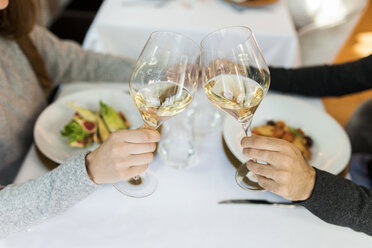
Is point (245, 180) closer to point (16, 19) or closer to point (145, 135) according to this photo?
point (145, 135)

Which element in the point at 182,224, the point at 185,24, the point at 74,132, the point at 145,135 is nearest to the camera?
the point at 145,135

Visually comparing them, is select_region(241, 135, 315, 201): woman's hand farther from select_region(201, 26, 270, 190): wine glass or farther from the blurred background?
the blurred background

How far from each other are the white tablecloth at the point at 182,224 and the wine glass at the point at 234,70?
0.80 feet

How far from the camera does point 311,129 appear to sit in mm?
968

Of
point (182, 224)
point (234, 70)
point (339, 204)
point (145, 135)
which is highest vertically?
point (234, 70)

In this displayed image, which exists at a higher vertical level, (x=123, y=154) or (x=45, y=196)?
(x=123, y=154)

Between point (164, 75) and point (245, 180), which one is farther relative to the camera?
point (245, 180)

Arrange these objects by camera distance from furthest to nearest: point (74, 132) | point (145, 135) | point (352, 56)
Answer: point (352, 56)
point (74, 132)
point (145, 135)

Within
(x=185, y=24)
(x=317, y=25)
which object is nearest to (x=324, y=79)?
(x=185, y=24)

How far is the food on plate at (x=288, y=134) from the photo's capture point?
2.93ft

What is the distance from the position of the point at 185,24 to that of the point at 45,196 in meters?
1.07

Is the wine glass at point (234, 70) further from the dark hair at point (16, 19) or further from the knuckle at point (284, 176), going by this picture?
the dark hair at point (16, 19)

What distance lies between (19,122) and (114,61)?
409 millimetres

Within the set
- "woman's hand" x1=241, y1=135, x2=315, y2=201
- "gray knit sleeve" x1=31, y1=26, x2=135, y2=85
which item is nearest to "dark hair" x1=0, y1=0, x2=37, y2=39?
"gray knit sleeve" x1=31, y1=26, x2=135, y2=85
